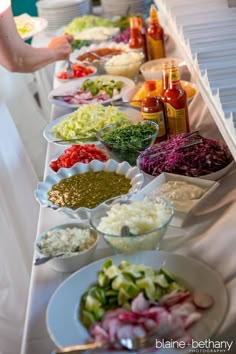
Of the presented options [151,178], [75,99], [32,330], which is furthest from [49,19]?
[32,330]

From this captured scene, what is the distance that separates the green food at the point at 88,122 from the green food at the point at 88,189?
28 cm

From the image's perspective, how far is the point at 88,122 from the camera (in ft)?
5.98

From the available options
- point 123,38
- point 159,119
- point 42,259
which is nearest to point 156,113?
point 159,119

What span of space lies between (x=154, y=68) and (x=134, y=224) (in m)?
1.19

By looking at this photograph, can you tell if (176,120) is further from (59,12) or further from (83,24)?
(59,12)

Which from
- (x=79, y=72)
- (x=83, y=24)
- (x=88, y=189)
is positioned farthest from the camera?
(x=83, y=24)

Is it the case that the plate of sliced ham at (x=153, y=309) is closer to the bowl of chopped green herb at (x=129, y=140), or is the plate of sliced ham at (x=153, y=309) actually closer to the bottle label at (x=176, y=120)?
the bowl of chopped green herb at (x=129, y=140)

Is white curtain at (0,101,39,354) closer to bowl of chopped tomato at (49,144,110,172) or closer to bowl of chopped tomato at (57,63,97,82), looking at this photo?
bowl of chopped tomato at (57,63,97,82)

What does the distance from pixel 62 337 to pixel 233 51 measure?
0.80 m

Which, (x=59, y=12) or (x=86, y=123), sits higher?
(x=86, y=123)

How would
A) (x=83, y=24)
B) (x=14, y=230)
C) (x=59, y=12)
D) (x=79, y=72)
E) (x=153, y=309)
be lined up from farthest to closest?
1. (x=59, y=12)
2. (x=83, y=24)
3. (x=79, y=72)
4. (x=14, y=230)
5. (x=153, y=309)

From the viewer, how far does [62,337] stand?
0.96 m

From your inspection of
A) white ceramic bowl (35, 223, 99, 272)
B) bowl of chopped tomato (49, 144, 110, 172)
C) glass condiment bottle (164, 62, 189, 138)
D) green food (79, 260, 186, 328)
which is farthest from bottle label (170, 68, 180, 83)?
green food (79, 260, 186, 328)

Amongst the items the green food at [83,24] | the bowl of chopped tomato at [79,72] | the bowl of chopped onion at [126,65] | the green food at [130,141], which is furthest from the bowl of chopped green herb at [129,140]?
the green food at [83,24]
